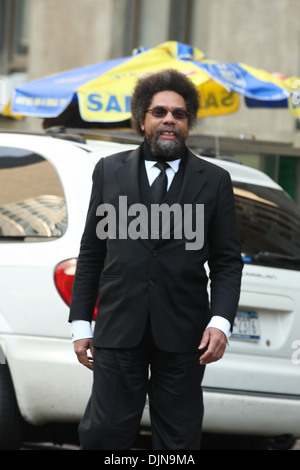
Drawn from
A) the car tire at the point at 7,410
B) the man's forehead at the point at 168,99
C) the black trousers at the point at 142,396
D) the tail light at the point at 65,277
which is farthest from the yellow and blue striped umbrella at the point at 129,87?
the black trousers at the point at 142,396

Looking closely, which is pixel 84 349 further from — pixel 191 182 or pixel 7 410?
pixel 7 410

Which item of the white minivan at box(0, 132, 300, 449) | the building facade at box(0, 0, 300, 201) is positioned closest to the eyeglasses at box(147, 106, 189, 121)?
the white minivan at box(0, 132, 300, 449)

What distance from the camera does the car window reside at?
5.29 meters

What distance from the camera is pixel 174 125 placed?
4.04 m

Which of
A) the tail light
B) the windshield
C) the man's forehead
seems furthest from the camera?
the windshield

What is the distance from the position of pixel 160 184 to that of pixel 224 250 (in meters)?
0.39

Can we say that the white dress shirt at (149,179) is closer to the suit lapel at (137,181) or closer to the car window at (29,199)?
the suit lapel at (137,181)

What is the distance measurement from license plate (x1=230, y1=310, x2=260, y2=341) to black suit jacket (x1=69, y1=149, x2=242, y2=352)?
3.84 feet

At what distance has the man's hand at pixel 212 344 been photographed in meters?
3.83

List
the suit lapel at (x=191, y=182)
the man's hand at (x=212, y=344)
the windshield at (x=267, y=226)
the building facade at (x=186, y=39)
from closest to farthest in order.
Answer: the man's hand at (x=212, y=344) → the suit lapel at (x=191, y=182) → the windshield at (x=267, y=226) → the building facade at (x=186, y=39)

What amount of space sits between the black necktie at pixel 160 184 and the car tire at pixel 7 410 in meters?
1.70

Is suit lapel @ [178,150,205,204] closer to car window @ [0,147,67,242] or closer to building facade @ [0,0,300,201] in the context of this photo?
car window @ [0,147,67,242]
